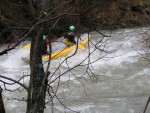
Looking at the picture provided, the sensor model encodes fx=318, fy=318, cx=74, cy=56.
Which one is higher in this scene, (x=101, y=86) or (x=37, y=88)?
(x=101, y=86)

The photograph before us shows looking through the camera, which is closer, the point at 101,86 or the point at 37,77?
the point at 37,77

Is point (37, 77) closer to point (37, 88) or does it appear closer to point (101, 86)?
point (37, 88)

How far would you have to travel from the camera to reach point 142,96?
6.89 meters

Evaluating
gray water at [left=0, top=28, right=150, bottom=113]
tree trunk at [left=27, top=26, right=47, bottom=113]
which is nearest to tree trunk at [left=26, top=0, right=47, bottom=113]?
tree trunk at [left=27, top=26, right=47, bottom=113]

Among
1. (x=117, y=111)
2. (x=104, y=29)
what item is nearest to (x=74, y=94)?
(x=117, y=111)

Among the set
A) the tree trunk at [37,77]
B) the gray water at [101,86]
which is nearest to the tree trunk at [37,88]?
the tree trunk at [37,77]

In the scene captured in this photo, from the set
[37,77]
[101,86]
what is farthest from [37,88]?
[101,86]

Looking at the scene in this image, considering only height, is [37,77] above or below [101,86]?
below

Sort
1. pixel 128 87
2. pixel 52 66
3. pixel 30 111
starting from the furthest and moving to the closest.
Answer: pixel 52 66 < pixel 128 87 < pixel 30 111

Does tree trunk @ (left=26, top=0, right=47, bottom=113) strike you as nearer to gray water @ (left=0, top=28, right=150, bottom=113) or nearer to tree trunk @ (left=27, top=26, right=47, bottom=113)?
tree trunk @ (left=27, top=26, right=47, bottom=113)

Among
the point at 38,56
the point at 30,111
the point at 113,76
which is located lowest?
the point at 30,111

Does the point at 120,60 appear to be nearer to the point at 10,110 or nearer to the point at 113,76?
the point at 113,76

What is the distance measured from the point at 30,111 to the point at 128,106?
4941 mm

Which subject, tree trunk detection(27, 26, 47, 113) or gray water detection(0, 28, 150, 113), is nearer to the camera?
tree trunk detection(27, 26, 47, 113)
